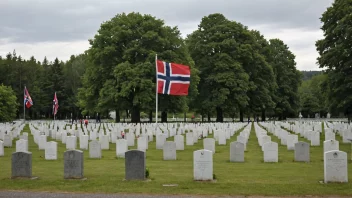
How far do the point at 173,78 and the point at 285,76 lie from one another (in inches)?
1901

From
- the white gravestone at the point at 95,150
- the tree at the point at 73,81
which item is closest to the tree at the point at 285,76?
the tree at the point at 73,81

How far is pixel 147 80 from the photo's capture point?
153ft

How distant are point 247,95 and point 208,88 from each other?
20.8ft

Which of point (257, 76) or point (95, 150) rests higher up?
point (257, 76)

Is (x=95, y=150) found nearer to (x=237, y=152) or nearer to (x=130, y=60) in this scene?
(x=237, y=152)

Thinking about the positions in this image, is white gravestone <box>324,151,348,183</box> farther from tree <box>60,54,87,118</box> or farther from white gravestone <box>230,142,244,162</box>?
tree <box>60,54,87,118</box>

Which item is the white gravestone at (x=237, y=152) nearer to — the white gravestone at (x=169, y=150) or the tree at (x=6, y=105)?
the white gravestone at (x=169, y=150)

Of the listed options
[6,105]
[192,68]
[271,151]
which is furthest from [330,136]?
[6,105]

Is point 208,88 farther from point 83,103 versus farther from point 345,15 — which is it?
point 345,15

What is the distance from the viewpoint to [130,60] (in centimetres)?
5119

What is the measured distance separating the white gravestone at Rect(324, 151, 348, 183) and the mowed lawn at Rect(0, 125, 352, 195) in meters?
0.30

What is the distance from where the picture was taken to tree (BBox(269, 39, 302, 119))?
71219 millimetres

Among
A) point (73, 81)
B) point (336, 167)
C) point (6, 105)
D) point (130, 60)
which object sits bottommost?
point (336, 167)

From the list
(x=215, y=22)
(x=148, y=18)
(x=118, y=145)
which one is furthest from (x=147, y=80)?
(x=118, y=145)
